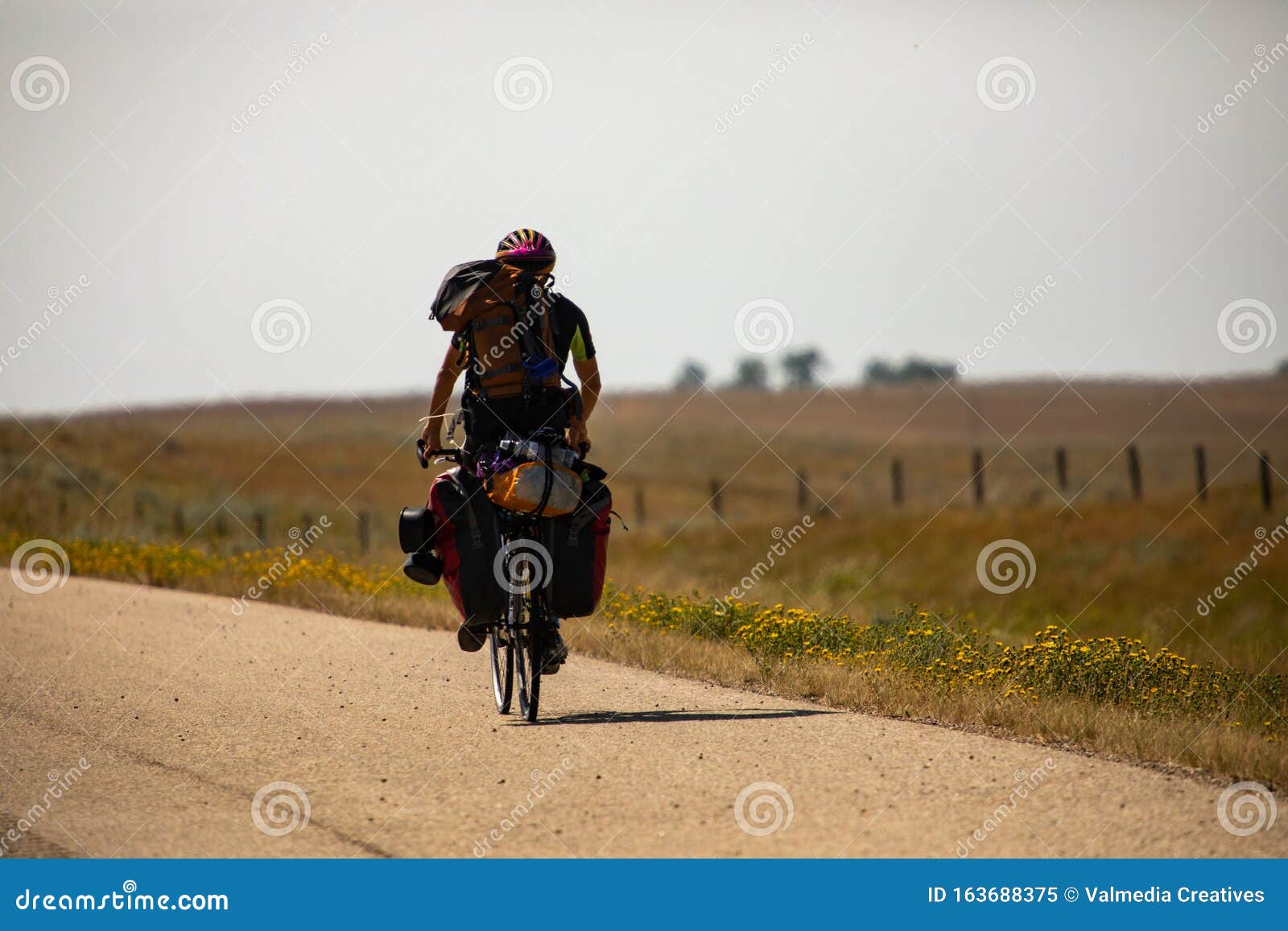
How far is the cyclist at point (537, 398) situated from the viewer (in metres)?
8.12

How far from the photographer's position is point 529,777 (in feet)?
21.5

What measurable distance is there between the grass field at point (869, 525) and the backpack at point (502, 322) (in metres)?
2.60

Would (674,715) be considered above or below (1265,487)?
below

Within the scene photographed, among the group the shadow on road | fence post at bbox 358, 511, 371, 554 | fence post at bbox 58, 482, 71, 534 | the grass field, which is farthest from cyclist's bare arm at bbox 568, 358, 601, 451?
fence post at bbox 58, 482, 71, 534

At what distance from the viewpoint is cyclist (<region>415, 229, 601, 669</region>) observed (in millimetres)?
8117

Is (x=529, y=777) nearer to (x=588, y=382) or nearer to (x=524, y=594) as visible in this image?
(x=524, y=594)

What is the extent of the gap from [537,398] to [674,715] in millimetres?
1940

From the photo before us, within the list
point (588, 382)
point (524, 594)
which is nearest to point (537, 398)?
point (588, 382)

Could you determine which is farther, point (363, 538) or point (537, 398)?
point (363, 538)

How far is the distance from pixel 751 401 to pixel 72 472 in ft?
255

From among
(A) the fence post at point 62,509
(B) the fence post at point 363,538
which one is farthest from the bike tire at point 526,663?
(A) the fence post at point 62,509

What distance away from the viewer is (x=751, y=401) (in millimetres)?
117062

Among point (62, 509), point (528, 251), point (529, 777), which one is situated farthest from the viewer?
point (62, 509)

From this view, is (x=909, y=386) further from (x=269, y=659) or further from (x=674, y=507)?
(x=269, y=659)
